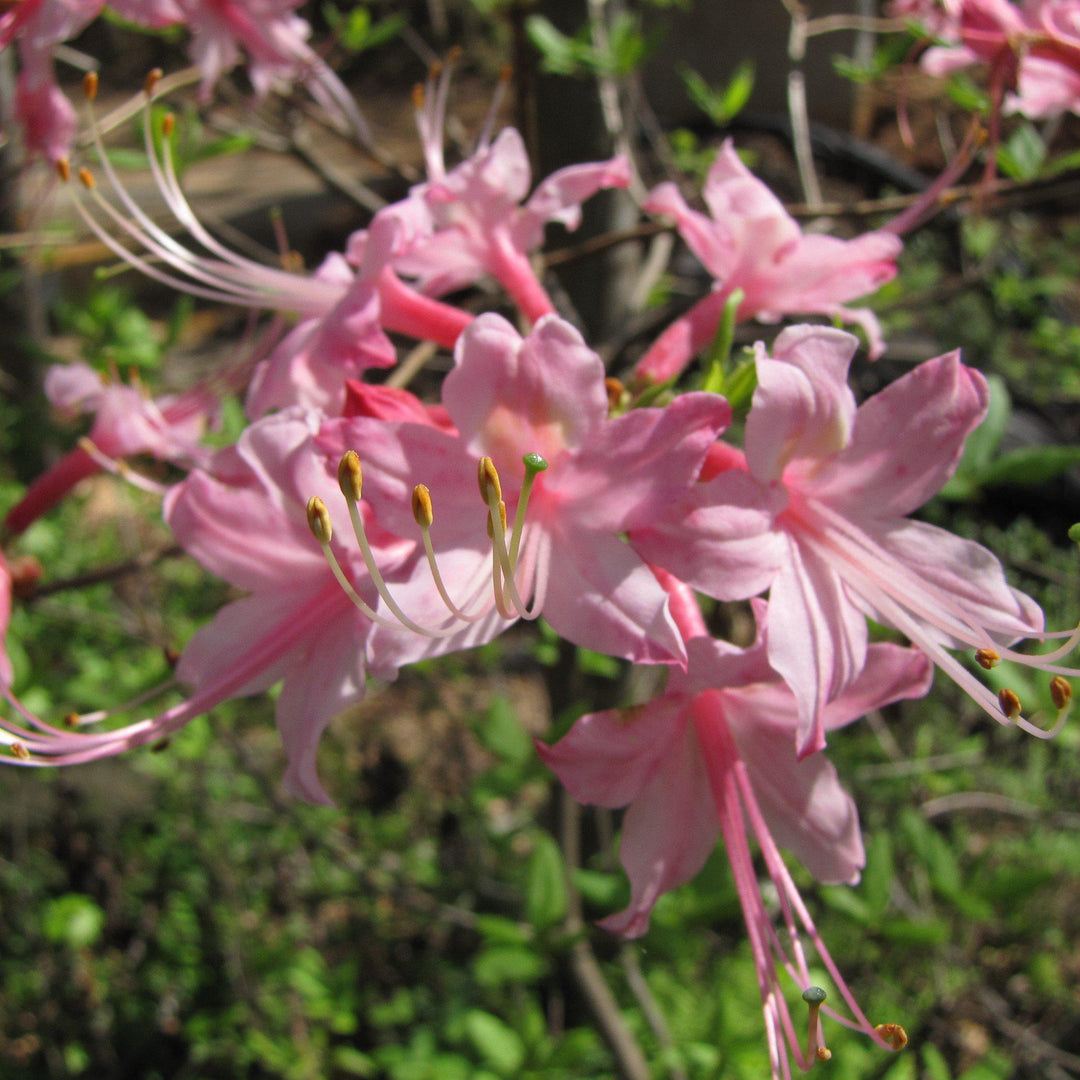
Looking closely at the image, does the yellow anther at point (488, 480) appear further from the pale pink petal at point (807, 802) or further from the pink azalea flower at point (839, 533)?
the pale pink petal at point (807, 802)

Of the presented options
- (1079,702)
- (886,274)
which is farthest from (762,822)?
(1079,702)

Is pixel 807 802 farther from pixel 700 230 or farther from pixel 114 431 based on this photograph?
pixel 114 431

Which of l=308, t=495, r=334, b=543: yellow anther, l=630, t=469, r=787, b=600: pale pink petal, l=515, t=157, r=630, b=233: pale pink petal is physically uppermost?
l=515, t=157, r=630, b=233: pale pink petal

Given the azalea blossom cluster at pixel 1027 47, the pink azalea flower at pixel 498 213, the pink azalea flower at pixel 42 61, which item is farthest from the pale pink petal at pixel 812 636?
the pink azalea flower at pixel 42 61

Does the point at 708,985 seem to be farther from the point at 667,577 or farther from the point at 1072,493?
the point at 667,577

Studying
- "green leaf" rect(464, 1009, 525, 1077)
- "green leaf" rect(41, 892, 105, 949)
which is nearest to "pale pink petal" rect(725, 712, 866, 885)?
"green leaf" rect(464, 1009, 525, 1077)

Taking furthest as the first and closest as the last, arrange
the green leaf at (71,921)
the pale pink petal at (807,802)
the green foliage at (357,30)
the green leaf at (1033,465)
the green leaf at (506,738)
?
the green leaf at (71,921)
the green foliage at (357,30)
the green leaf at (506,738)
the green leaf at (1033,465)
the pale pink petal at (807,802)

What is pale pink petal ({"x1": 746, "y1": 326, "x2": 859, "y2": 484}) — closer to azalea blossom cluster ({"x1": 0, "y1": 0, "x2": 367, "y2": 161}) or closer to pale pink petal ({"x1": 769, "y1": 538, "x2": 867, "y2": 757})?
pale pink petal ({"x1": 769, "y1": 538, "x2": 867, "y2": 757})

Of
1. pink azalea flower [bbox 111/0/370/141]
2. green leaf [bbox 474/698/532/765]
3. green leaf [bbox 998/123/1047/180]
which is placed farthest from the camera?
green leaf [bbox 474/698/532/765]
